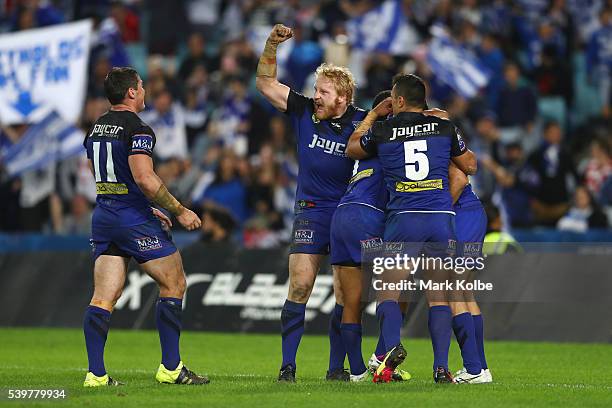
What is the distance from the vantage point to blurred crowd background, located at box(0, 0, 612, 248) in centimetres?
2158

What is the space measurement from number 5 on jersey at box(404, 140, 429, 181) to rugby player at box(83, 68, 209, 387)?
1.77m

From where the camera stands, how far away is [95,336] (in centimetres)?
1074

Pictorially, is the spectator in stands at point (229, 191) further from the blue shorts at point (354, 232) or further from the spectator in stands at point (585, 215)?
the blue shorts at point (354, 232)

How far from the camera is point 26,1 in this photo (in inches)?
1022

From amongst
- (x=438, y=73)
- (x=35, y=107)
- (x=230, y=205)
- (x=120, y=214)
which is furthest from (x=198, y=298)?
(x=120, y=214)

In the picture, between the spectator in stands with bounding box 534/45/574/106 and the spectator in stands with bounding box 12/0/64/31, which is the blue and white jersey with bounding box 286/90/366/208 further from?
the spectator in stands with bounding box 12/0/64/31

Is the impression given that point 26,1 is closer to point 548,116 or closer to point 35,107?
point 35,107

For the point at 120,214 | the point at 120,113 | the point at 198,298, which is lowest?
the point at 198,298

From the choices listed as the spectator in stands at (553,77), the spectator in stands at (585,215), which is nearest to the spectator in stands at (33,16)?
the spectator in stands at (553,77)

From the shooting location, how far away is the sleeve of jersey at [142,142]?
1066cm

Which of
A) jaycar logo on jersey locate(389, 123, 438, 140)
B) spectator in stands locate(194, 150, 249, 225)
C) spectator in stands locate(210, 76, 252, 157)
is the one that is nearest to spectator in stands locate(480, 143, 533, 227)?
spectator in stands locate(194, 150, 249, 225)

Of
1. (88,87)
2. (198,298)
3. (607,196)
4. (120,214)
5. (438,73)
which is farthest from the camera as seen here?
(88,87)

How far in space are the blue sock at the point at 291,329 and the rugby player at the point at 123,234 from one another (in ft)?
2.39

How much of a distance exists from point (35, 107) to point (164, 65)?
5822 millimetres
